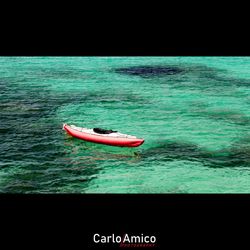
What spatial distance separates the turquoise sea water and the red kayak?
49 centimetres

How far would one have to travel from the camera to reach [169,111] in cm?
3803

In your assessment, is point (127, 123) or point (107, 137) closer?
point (107, 137)

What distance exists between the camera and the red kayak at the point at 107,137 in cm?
2931

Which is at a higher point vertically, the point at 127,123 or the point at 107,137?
the point at 107,137

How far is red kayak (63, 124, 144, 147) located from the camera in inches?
1154

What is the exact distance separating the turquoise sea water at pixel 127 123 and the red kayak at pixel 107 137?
485 millimetres

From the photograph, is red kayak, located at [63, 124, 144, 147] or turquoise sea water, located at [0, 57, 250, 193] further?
red kayak, located at [63, 124, 144, 147]

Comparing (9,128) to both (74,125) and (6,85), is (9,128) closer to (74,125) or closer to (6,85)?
(74,125)

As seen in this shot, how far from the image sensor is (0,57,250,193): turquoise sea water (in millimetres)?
25547

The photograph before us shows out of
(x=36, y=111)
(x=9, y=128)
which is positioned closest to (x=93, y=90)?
(x=36, y=111)

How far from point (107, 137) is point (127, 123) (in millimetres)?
5442

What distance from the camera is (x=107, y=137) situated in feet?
97.6

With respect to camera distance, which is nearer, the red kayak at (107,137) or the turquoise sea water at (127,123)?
the turquoise sea water at (127,123)

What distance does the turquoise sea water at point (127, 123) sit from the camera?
2555 centimetres
